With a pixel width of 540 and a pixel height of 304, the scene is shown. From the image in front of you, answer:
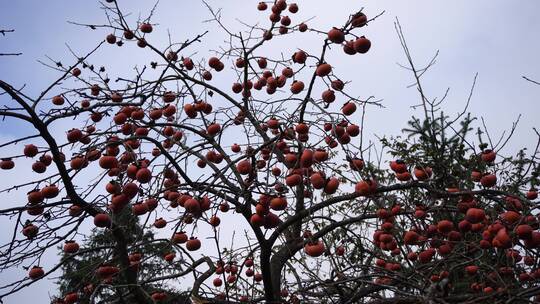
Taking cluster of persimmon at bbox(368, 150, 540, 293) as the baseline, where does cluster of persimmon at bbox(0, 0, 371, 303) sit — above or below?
above

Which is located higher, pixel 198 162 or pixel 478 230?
pixel 198 162

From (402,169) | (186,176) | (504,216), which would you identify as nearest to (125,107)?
(186,176)

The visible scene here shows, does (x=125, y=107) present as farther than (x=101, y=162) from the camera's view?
Yes

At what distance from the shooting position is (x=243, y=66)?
4719 millimetres

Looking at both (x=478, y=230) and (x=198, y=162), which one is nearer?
(x=478, y=230)

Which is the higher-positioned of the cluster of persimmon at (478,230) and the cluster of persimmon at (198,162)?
the cluster of persimmon at (198,162)

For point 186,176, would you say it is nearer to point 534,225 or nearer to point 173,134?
point 173,134

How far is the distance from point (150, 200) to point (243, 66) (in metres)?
2.40

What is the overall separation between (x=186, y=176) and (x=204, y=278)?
0.87 m

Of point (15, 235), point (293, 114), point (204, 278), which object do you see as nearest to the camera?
point (15, 235)

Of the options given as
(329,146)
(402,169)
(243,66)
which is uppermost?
(243,66)

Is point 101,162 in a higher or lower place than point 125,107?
lower

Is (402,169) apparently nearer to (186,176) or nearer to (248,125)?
(186,176)

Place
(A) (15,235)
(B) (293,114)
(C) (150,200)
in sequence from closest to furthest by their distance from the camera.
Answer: (C) (150,200), (A) (15,235), (B) (293,114)
